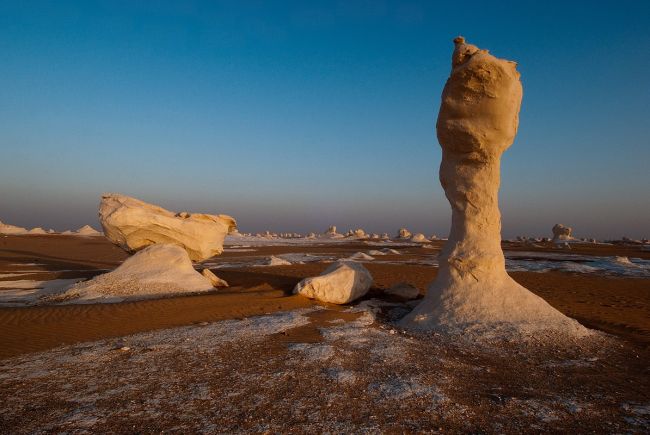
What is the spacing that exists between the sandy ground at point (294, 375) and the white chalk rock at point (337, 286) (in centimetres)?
119

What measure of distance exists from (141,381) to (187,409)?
1.08 metres

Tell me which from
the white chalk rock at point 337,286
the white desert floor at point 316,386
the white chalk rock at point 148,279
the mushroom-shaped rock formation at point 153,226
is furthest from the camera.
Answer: the mushroom-shaped rock formation at point 153,226

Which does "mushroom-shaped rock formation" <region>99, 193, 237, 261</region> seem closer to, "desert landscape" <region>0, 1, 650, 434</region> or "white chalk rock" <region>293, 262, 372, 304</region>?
"desert landscape" <region>0, 1, 650, 434</region>

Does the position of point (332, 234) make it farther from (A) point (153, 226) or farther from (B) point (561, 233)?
(A) point (153, 226)

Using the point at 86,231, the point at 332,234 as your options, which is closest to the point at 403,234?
the point at 332,234

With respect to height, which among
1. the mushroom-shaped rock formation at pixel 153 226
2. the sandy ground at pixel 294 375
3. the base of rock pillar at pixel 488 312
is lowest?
the sandy ground at pixel 294 375

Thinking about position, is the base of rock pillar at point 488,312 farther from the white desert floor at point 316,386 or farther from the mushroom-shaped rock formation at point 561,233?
the mushroom-shaped rock formation at point 561,233

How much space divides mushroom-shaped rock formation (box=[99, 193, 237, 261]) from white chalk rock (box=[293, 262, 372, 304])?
528 cm

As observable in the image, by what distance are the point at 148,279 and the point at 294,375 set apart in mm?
7618

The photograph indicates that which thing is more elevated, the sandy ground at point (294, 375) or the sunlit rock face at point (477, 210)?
the sunlit rock face at point (477, 210)

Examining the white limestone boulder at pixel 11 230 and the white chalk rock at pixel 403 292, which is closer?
the white chalk rock at pixel 403 292

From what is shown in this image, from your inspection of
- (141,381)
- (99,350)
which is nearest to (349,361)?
(141,381)

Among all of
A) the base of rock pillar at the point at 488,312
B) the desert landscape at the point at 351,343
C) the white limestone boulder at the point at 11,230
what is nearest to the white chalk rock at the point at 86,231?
the white limestone boulder at the point at 11,230

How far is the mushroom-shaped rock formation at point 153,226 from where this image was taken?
12.1 m
